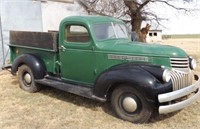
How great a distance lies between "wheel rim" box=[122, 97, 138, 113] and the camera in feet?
16.7

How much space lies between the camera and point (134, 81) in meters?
4.92

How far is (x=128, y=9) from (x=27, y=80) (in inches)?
327

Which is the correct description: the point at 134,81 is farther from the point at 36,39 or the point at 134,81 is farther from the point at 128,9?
the point at 128,9

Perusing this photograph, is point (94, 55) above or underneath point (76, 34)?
underneath

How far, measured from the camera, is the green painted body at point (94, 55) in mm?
5281

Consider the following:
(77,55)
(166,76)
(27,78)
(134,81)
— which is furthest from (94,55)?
(27,78)

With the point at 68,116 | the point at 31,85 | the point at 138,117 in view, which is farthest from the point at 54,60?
the point at 138,117

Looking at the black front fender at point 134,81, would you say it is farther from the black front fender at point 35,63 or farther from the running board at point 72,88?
the black front fender at point 35,63

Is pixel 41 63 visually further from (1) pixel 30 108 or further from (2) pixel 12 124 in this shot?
(2) pixel 12 124

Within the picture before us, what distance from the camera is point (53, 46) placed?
6547 mm

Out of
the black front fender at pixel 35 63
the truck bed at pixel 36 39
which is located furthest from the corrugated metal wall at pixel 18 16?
the black front fender at pixel 35 63

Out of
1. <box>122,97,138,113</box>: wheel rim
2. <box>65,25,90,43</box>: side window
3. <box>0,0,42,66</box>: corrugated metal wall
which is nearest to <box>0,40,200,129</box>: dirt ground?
<box>122,97,138,113</box>: wheel rim

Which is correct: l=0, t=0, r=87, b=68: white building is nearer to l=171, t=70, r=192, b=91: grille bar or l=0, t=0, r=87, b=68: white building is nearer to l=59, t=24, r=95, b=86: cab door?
l=59, t=24, r=95, b=86: cab door

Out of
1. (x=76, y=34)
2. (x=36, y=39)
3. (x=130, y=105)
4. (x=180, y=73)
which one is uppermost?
(x=76, y=34)
